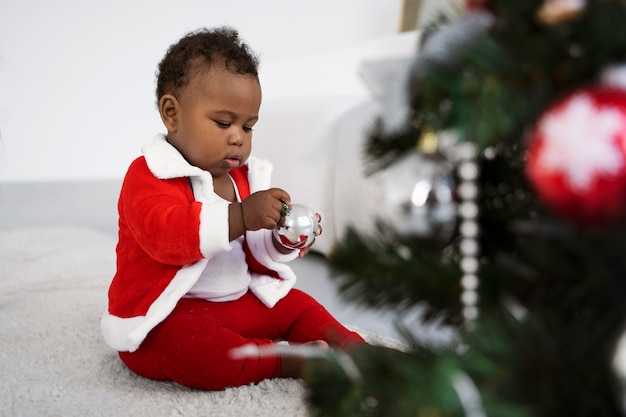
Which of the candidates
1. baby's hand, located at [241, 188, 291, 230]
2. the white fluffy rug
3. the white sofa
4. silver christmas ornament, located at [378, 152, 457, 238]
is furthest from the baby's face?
silver christmas ornament, located at [378, 152, 457, 238]

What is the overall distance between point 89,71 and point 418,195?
2.89 metres

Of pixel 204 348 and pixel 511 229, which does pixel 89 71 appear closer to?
pixel 204 348

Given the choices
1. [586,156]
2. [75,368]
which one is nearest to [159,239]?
[75,368]

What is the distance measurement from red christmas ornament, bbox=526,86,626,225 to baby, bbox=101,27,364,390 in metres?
0.56

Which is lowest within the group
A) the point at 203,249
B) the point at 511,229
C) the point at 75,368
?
the point at 75,368

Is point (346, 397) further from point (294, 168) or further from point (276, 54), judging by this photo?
point (276, 54)

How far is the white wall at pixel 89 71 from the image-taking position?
3021mm

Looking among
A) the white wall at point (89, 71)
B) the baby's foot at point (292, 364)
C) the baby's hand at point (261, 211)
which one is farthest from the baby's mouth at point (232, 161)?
the white wall at point (89, 71)

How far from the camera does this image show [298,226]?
0.95 metres

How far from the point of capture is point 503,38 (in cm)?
44

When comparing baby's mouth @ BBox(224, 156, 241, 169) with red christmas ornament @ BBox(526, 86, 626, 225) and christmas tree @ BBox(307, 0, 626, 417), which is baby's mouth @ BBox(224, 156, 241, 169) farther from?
red christmas ornament @ BBox(526, 86, 626, 225)

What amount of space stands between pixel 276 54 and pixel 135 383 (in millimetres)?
2425

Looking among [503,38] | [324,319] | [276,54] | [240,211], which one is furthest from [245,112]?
[276,54]

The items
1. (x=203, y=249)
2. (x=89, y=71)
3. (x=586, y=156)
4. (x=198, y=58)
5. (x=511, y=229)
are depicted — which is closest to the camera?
(x=586, y=156)
